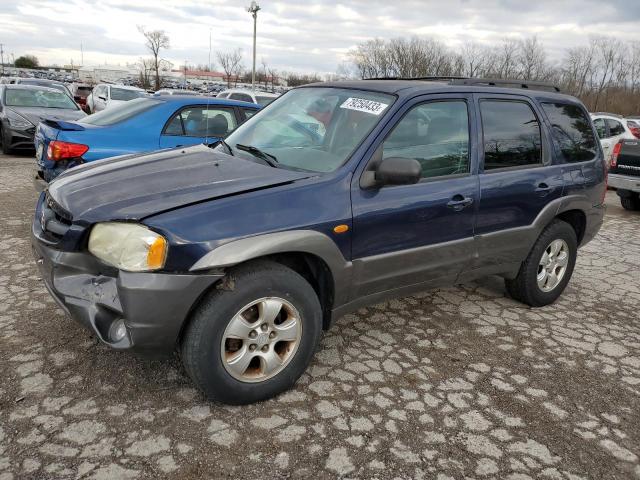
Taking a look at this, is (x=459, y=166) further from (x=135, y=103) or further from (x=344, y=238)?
(x=135, y=103)

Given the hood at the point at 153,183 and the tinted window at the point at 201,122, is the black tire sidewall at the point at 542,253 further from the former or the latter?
the tinted window at the point at 201,122

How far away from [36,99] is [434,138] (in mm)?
11160

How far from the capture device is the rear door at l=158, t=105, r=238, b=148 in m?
6.04

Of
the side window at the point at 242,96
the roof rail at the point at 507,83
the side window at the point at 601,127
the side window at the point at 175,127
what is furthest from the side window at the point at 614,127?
the side window at the point at 175,127

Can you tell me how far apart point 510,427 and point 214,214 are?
6.36 ft

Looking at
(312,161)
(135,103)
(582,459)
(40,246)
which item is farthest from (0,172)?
(582,459)

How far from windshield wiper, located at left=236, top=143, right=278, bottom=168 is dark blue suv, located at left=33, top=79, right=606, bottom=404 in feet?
0.05

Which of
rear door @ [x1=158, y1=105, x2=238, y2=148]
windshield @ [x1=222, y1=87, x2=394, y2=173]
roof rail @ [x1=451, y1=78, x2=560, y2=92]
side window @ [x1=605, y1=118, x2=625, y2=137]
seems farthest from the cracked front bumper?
side window @ [x1=605, y1=118, x2=625, y2=137]

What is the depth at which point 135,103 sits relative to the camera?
6.46 metres

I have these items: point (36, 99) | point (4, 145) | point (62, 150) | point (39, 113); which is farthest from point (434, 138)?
point (36, 99)

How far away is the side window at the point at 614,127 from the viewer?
12944mm

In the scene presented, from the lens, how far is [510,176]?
3.79 meters

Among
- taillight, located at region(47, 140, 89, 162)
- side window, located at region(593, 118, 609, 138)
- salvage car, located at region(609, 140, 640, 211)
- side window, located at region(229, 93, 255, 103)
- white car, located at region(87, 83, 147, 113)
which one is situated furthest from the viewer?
white car, located at region(87, 83, 147, 113)

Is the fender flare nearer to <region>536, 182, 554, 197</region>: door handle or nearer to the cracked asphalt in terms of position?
the cracked asphalt
